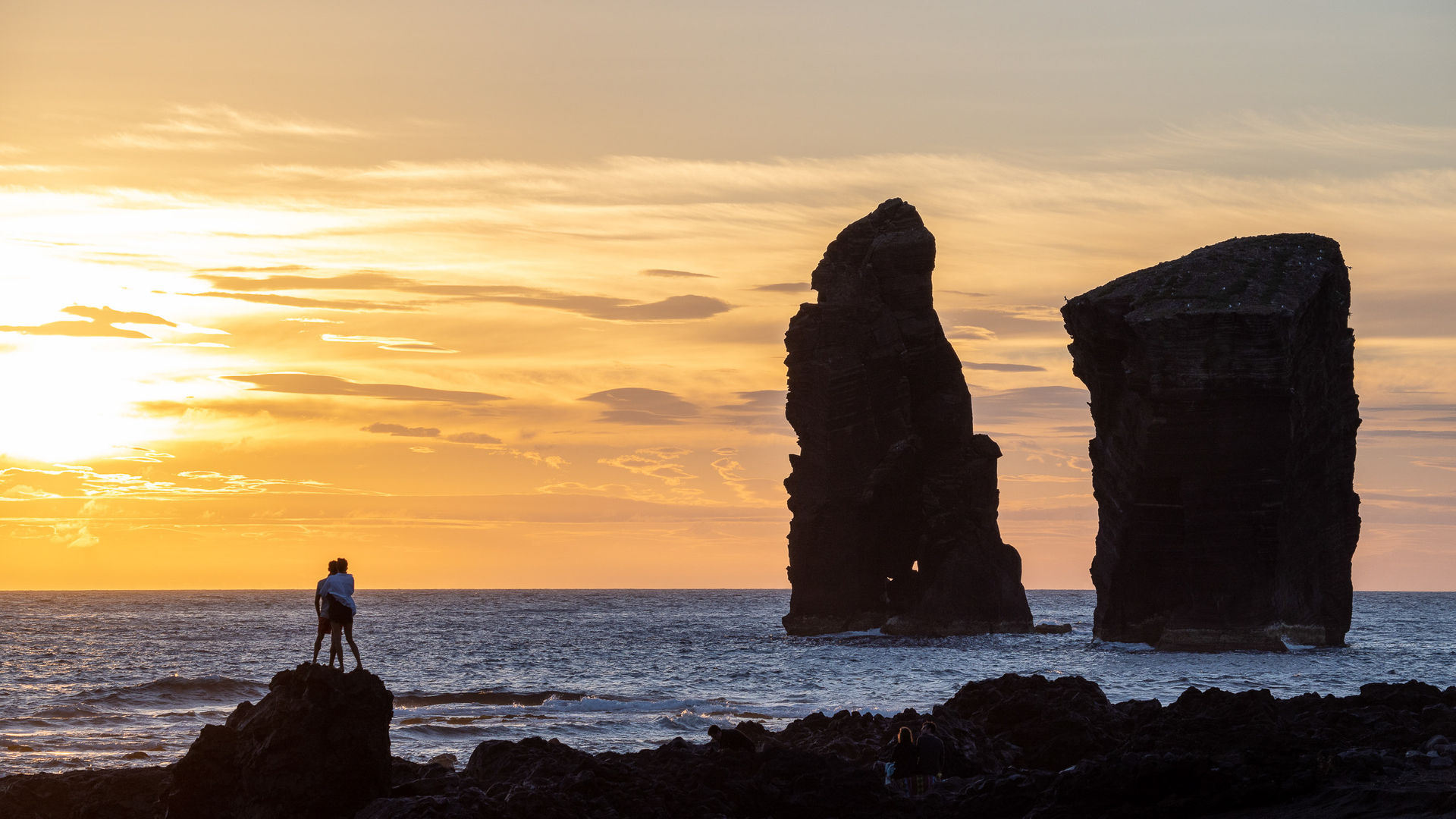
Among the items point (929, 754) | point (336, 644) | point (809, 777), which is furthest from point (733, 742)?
point (336, 644)

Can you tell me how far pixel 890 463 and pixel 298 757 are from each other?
218 ft

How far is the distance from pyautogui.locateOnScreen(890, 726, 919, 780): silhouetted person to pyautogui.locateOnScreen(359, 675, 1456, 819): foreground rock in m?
0.37

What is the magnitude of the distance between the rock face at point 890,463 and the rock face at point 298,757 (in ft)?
215

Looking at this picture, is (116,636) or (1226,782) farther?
(116,636)

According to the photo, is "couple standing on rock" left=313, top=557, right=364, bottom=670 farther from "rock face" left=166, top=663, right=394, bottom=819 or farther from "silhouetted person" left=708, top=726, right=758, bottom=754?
"silhouetted person" left=708, top=726, right=758, bottom=754

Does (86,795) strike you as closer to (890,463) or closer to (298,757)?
(298,757)

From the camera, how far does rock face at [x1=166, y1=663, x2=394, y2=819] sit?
67.0 feet

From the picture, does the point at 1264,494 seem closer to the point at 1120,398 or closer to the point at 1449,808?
the point at 1120,398

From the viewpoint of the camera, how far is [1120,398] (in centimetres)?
6838

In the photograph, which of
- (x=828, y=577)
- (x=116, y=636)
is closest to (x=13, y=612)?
(x=116, y=636)

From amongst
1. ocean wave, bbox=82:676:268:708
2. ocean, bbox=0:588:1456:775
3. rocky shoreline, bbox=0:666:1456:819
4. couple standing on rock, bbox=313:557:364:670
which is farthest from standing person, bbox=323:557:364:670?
ocean wave, bbox=82:676:268:708

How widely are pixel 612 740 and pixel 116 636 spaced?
256ft

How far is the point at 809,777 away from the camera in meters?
23.1

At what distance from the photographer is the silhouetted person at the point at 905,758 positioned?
23.6 metres
